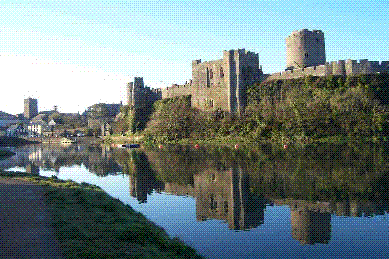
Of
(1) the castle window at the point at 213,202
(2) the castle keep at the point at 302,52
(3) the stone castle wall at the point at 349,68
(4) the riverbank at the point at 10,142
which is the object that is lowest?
(1) the castle window at the point at 213,202

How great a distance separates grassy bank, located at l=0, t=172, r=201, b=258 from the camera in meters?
7.02

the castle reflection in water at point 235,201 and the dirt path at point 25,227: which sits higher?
the dirt path at point 25,227

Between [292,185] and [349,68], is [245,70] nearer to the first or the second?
[349,68]

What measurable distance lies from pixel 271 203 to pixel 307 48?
116ft

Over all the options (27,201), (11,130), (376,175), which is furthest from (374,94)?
(11,130)

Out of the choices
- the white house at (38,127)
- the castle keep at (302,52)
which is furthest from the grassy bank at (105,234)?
the white house at (38,127)

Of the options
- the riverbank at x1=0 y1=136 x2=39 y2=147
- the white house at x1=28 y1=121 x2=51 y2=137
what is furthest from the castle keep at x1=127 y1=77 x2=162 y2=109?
the white house at x1=28 y1=121 x2=51 y2=137

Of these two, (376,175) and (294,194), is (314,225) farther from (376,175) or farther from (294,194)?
(376,175)

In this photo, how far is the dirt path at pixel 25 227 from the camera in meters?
6.68

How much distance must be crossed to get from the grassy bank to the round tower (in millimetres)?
37703

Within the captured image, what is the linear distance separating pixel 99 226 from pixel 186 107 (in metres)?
44.7

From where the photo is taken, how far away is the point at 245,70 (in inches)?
1805

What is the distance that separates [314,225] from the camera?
34.2 feet

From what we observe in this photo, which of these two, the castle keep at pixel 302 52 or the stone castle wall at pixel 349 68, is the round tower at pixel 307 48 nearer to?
the castle keep at pixel 302 52
